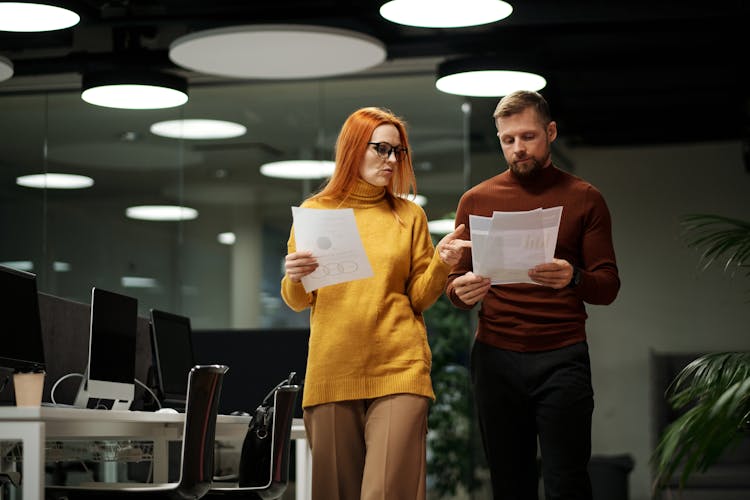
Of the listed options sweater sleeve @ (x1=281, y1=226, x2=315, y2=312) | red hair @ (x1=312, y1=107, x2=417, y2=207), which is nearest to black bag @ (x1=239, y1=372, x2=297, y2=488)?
sweater sleeve @ (x1=281, y1=226, x2=315, y2=312)

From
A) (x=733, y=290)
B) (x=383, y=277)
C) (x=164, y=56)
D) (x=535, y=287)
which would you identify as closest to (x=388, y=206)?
(x=383, y=277)

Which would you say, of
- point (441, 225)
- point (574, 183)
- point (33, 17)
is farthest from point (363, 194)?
point (441, 225)

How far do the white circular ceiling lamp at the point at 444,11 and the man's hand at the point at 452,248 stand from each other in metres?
2.34

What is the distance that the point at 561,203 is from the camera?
3.33 metres

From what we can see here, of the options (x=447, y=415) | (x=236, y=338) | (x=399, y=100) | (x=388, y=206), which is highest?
(x=399, y=100)

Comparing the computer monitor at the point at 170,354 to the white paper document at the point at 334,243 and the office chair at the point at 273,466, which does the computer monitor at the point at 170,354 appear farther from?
the white paper document at the point at 334,243

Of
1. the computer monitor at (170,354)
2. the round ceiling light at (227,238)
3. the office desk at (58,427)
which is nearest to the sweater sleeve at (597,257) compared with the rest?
the office desk at (58,427)

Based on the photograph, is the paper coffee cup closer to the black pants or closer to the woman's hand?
the woman's hand

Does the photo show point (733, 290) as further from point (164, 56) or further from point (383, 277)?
point (383, 277)

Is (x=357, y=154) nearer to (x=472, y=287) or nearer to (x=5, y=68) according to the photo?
(x=472, y=287)

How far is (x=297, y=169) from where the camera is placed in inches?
330

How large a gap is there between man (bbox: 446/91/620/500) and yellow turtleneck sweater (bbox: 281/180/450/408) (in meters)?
0.13

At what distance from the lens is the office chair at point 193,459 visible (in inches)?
138

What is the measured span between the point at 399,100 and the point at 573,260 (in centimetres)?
518
